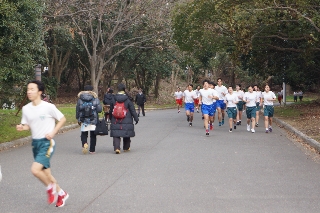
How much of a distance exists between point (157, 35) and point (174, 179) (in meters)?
31.1

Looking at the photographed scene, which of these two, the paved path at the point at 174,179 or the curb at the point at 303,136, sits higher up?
the curb at the point at 303,136

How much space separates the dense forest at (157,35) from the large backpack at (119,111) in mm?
4471

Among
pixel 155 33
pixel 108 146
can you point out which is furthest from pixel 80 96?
pixel 155 33

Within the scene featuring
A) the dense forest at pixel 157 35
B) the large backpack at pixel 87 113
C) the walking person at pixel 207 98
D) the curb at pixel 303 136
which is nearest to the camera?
the large backpack at pixel 87 113

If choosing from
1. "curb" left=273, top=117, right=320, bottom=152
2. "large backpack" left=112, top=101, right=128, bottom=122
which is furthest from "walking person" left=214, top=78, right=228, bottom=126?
"large backpack" left=112, top=101, right=128, bottom=122

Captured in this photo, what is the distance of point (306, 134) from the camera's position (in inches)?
694

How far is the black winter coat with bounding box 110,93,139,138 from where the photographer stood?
13.3 metres

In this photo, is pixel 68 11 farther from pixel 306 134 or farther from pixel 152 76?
pixel 152 76

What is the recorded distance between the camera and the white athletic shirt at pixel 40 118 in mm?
7172

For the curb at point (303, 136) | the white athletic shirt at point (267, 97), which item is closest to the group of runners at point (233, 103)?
the white athletic shirt at point (267, 97)

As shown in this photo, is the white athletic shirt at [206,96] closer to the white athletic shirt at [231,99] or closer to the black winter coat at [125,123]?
the white athletic shirt at [231,99]

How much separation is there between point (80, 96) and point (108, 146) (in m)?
2.40

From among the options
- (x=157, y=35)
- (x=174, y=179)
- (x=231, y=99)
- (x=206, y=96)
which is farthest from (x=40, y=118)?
(x=157, y=35)

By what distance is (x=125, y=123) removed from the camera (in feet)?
44.1
